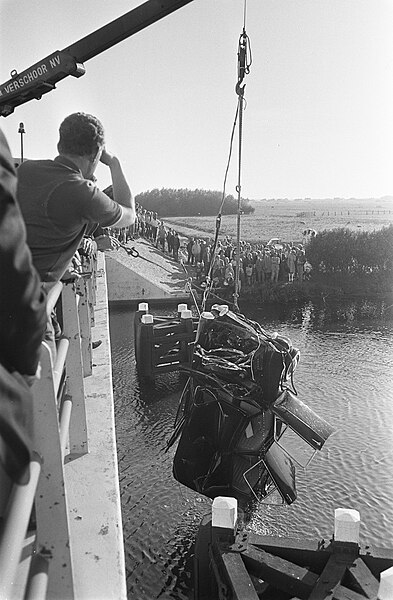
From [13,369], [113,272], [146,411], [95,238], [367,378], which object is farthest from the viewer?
[113,272]

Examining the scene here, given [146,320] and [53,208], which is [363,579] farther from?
[146,320]

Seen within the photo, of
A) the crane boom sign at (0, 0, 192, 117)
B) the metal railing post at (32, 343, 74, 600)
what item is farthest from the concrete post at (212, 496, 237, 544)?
the crane boom sign at (0, 0, 192, 117)

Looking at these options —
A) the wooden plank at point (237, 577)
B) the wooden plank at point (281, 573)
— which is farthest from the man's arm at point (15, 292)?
the wooden plank at point (281, 573)

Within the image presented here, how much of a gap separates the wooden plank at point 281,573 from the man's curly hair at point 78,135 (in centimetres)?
498

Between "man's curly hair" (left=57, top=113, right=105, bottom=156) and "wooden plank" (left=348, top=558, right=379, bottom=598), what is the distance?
196 inches

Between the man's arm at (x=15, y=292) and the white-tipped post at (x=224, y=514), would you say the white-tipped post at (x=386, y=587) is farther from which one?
the man's arm at (x=15, y=292)

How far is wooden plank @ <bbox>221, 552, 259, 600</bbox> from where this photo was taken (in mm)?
5840

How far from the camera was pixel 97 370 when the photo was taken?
577 cm

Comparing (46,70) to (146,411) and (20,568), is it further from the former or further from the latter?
(146,411)

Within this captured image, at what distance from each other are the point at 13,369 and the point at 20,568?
92cm

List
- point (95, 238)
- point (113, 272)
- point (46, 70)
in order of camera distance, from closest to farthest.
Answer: point (95, 238) < point (46, 70) < point (113, 272)

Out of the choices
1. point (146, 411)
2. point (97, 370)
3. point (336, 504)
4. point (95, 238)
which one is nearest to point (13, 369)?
point (95, 238)

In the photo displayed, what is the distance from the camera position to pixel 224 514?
22.1ft

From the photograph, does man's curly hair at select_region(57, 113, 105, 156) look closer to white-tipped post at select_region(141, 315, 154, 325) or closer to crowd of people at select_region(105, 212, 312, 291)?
white-tipped post at select_region(141, 315, 154, 325)
